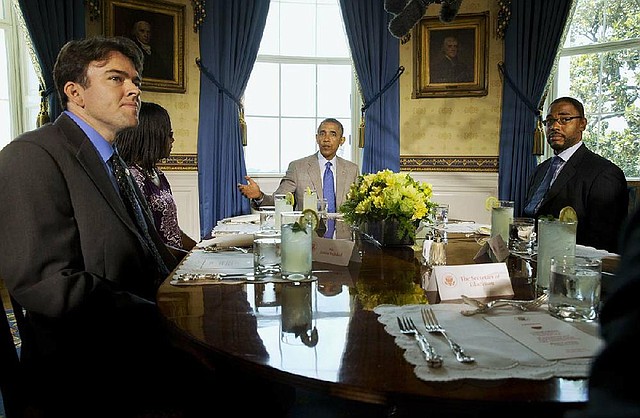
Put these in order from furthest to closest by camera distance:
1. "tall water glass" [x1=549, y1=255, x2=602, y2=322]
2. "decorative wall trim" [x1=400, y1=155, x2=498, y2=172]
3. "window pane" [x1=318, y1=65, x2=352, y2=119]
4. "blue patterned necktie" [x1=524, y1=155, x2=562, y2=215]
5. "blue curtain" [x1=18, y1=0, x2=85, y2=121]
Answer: "window pane" [x1=318, y1=65, x2=352, y2=119]
"decorative wall trim" [x1=400, y1=155, x2=498, y2=172]
"blue curtain" [x1=18, y1=0, x2=85, y2=121]
"blue patterned necktie" [x1=524, y1=155, x2=562, y2=215]
"tall water glass" [x1=549, y1=255, x2=602, y2=322]

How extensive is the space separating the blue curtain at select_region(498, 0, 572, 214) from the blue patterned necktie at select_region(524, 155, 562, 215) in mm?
1605

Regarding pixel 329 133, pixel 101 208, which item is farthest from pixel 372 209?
pixel 329 133

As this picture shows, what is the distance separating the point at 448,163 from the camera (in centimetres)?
530

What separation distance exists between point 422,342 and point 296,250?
57 cm

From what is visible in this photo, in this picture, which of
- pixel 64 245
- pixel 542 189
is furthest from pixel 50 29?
pixel 542 189

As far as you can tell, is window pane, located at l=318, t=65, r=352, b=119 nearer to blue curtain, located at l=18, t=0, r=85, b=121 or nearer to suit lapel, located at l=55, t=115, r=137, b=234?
blue curtain, located at l=18, t=0, r=85, b=121

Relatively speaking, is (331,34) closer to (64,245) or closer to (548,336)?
(64,245)

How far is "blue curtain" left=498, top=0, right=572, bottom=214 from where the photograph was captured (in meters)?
4.83

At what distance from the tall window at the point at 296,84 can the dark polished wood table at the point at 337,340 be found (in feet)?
13.1

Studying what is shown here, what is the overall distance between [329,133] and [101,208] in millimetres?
2738

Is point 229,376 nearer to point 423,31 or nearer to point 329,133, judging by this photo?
point 329,133

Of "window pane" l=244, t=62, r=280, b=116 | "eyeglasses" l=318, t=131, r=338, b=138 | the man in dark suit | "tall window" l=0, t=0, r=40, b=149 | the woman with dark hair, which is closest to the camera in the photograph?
the man in dark suit

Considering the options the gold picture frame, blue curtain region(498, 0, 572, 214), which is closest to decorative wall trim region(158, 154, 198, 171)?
the gold picture frame

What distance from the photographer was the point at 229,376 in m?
1.49
